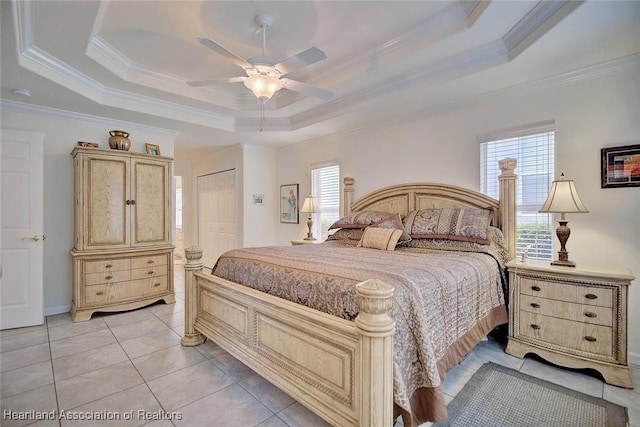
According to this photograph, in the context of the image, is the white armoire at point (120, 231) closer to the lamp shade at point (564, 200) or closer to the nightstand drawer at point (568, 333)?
the nightstand drawer at point (568, 333)

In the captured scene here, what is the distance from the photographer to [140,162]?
3865 mm

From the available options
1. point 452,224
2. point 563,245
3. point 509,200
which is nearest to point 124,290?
point 452,224

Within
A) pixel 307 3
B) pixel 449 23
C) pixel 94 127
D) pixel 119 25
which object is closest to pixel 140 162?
pixel 94 127

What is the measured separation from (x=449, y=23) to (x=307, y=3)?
114 cm

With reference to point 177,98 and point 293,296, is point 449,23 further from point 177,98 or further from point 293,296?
point 177,98

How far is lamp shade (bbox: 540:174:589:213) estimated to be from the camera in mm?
2357

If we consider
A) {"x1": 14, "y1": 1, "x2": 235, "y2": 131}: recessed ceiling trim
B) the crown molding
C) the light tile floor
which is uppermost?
{"x1": 14, "y1": 1, "x2": 235, "y2": 131}: recessed ceiling trim

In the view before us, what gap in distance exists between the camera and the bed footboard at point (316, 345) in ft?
4.24

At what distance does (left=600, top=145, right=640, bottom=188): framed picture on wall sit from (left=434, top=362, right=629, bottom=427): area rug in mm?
1662

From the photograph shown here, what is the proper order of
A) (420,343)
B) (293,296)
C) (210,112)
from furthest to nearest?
(210,112) → (293,296) → (420,343)

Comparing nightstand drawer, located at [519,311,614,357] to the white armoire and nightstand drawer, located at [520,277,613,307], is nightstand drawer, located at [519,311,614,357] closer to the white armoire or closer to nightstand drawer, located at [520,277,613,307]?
nightstand drawer, located at [520,277,613,307]

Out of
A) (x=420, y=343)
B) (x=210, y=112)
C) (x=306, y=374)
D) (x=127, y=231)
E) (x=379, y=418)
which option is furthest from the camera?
(x=210, y=112)

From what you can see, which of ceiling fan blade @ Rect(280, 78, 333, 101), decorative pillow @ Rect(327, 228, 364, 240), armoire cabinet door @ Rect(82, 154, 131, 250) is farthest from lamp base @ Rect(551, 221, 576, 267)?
armoire cabinet door @ Rect(82, 154, 131, 250)

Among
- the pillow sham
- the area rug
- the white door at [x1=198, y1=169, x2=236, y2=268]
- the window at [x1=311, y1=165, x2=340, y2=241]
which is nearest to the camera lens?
the area rug
